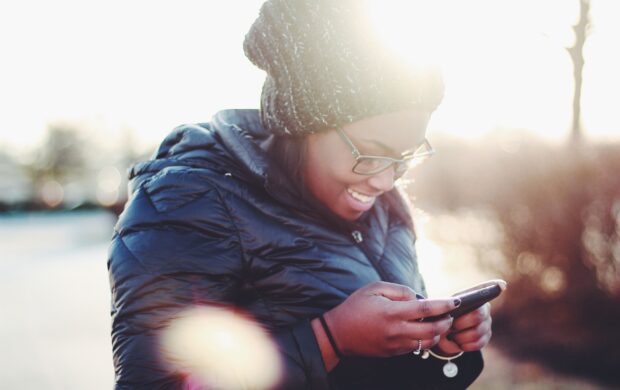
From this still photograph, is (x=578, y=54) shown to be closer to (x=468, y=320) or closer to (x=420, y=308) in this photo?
(x=468, y=320)

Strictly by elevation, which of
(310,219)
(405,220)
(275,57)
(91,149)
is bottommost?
(91,149)

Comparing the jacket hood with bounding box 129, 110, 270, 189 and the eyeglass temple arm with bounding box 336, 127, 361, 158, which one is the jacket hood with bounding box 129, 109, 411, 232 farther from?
the eyeglass temple arm with bounding box 336, 127, 361, 158

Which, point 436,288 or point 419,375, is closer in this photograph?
point 419,375

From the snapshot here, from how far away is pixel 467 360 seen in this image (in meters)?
1.95

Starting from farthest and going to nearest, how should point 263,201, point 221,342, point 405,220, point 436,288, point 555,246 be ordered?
point 436,288, point 555,246, point 405,220, point 263,201, point 221,342

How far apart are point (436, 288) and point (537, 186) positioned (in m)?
2.34

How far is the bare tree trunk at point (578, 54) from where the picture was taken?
8.12 meters

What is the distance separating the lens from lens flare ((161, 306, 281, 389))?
1.58m

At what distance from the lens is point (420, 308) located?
1592 millimetres

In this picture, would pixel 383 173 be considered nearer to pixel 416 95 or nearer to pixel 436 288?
pixel 416 95

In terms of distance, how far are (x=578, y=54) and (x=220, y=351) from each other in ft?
25.8

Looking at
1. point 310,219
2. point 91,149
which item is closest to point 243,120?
point 310,219

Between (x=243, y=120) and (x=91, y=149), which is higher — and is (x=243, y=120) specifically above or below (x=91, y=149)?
above

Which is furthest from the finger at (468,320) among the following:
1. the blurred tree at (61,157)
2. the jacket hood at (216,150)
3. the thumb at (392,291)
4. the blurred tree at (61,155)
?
the blurred tree at (61,155)
